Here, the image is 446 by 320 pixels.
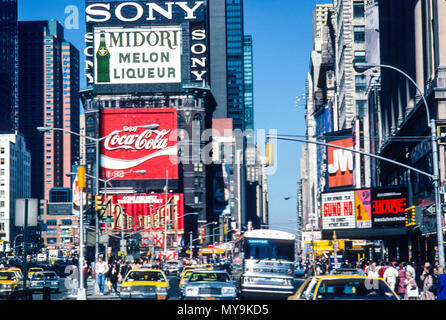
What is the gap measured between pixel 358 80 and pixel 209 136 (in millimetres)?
67769

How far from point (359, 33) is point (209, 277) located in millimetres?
85628

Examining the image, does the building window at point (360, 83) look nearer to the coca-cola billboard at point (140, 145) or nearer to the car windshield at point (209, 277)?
the coca-cola billboard at point (140, 145)

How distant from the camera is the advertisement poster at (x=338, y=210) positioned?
193 ft

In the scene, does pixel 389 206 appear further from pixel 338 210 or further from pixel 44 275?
pixel 44 275

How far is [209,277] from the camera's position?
27.1 m

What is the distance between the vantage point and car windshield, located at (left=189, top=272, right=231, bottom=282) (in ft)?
86.0

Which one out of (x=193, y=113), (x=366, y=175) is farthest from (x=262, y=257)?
(x=193, y=113)

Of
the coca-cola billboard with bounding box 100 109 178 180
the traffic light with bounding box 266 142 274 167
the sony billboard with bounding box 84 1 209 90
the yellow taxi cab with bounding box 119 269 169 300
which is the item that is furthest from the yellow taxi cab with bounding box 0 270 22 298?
the sony billboard with bounding box 84 1 209 90

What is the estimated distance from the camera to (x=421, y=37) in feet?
164

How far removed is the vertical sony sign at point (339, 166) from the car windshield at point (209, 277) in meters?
65.3

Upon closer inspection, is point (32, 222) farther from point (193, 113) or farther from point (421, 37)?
point (193, 113)

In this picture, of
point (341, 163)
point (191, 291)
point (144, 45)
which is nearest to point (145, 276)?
point (191, 291)

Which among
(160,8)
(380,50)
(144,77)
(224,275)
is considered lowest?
(224,275)

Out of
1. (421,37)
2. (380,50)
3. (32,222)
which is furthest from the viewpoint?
(380,50)
